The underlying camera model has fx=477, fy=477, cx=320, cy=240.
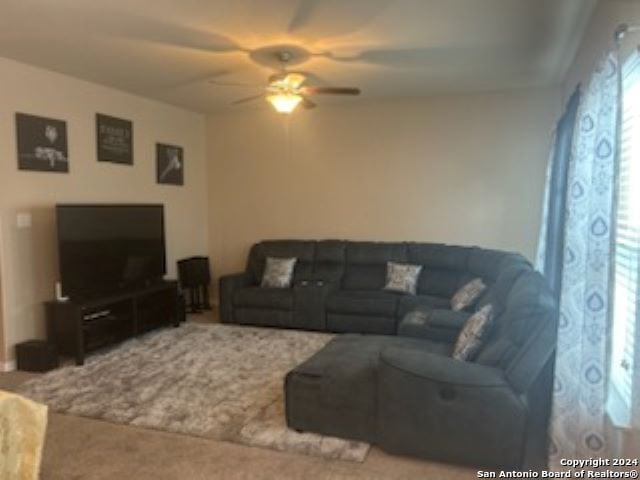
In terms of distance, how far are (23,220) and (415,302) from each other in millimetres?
3837

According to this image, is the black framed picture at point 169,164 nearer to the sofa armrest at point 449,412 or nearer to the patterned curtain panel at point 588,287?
the sofa armrest at point 449,412

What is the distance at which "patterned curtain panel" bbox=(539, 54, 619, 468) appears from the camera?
86.4 inches

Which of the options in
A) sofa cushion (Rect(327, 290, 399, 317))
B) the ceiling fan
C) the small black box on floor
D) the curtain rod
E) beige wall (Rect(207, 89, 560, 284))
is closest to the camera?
A: the curtain rod

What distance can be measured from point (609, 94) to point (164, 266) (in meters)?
4.61

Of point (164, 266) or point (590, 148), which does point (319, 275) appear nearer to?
point (164, 266)

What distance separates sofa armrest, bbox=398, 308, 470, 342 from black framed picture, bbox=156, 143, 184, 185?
11.9 feet

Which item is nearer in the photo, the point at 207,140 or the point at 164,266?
the point at 164,266

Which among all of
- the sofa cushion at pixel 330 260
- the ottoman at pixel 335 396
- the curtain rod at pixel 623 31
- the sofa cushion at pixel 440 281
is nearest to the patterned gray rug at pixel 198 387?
the ottoman at pixel 335 396

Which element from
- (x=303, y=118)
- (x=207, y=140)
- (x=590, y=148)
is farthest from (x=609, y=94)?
(x=207, y=140)

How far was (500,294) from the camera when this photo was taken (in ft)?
11.2

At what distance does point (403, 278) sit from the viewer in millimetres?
5426

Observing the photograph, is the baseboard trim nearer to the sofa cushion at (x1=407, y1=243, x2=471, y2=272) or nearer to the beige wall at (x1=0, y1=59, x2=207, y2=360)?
the beige wall at (x1=0, y1=59, x2=207, y2=360)

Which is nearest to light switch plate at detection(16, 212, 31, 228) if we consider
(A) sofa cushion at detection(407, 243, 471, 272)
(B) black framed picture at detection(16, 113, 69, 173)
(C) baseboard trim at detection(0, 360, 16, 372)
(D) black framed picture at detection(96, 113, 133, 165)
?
(B) black framed picture at detection(16, 113, 69, 173)

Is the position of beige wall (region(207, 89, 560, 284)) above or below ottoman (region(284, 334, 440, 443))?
above
